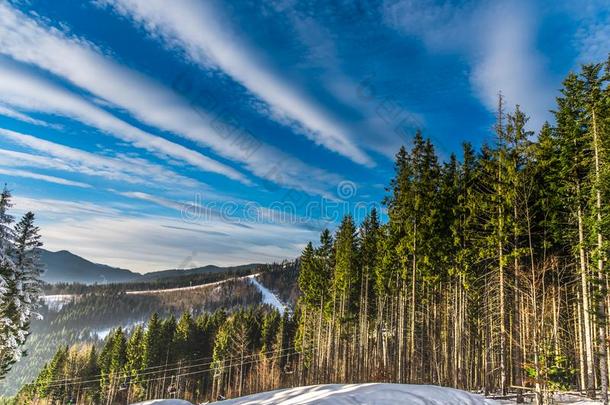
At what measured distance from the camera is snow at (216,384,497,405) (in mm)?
8422

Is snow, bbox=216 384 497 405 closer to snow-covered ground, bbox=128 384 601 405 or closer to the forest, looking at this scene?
snow-covered ground, bbox=128 384 601 405

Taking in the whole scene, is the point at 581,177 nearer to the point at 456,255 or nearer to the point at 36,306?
the point at 456,255

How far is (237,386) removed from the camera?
203ft

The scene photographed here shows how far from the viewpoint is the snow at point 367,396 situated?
332 inches

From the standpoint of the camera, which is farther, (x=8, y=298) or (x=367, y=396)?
(x=8, y=298)

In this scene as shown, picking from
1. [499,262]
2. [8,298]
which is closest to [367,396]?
[499,262]

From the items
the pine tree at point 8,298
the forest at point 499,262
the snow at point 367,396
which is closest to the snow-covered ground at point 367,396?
the snow at point 367,396

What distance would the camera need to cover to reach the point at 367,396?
340 inches

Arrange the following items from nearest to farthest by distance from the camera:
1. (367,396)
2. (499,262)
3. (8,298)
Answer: (367,396), (499,262), (8,298)

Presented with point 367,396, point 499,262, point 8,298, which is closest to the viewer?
point 367,396

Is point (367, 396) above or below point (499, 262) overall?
below

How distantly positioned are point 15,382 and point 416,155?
216 m

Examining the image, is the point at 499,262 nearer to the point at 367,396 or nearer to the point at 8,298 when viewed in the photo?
the point at 367,396

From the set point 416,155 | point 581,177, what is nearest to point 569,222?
point 581,177
